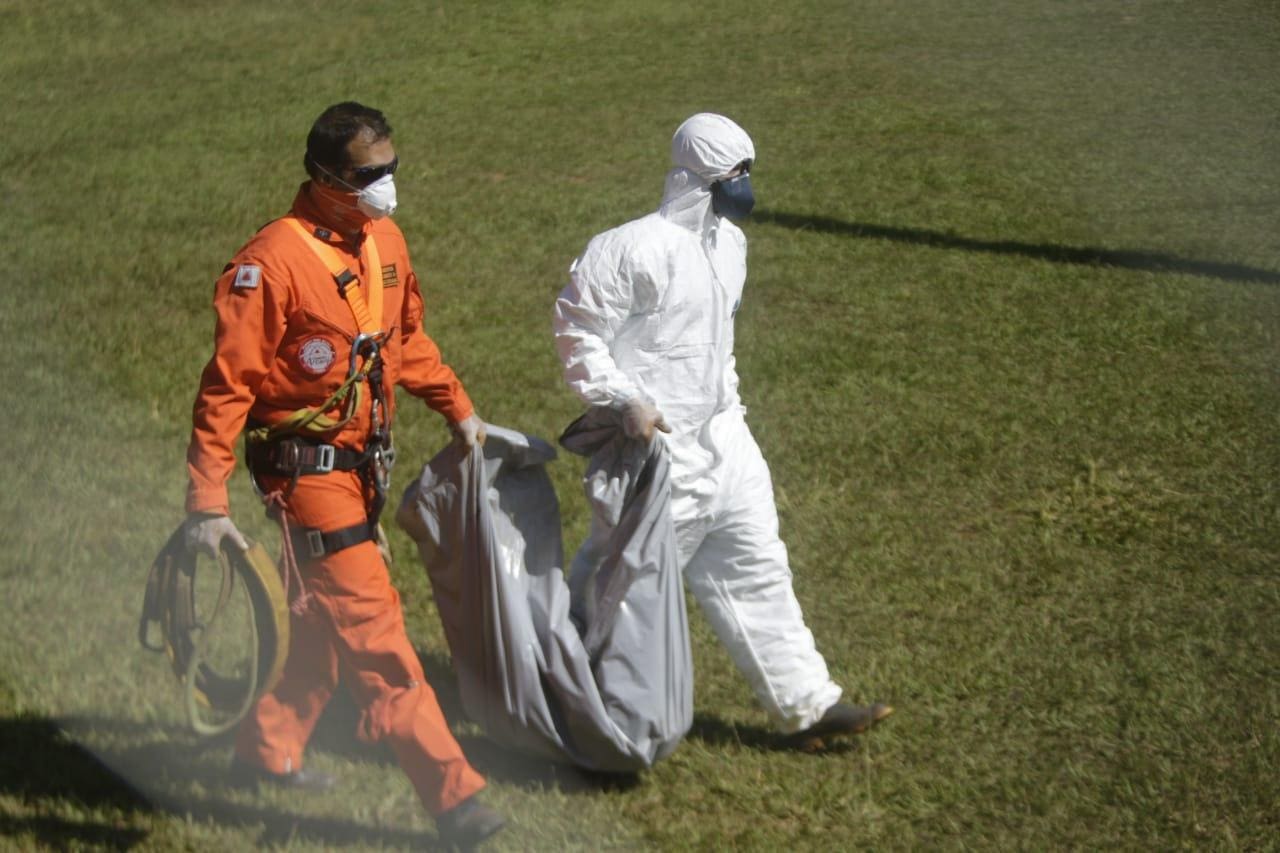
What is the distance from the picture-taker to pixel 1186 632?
18.5 feet

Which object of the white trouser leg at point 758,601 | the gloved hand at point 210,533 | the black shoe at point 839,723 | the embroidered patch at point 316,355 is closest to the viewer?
the gloved hand at point 210,533

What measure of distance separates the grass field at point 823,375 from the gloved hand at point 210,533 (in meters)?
1.00

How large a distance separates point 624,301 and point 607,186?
7697 mm

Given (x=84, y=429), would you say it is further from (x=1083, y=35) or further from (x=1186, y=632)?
(x=1083, y=35)

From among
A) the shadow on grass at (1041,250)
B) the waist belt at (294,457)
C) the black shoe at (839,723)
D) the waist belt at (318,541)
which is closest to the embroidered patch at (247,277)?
the waist belt at (294,457)

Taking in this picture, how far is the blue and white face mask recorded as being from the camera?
4.31 meters

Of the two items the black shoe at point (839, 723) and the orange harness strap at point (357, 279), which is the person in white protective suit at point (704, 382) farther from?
the orange harness strap at point (357, 279)

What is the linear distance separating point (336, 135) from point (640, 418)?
43.3 inches

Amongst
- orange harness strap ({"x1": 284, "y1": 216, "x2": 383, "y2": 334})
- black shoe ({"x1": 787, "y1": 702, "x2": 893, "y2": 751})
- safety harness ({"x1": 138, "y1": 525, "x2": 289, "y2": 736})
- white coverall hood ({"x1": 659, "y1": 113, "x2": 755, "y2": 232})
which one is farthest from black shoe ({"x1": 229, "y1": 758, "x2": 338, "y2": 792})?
white coverall hood ({"x1": 659, "y1": 113, "x2": 755, "y2": 232})

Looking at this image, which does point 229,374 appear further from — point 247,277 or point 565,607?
point 565,607

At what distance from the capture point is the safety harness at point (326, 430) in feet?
12.6

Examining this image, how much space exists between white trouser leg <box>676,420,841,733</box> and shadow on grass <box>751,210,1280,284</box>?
6.13 metres

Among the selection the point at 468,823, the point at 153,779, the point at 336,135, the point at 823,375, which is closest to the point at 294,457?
the point at 336,135

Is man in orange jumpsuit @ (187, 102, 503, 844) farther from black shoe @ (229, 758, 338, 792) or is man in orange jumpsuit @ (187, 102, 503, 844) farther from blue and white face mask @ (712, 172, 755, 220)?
blue and white face mask @ (712, 172, 755, 220)
